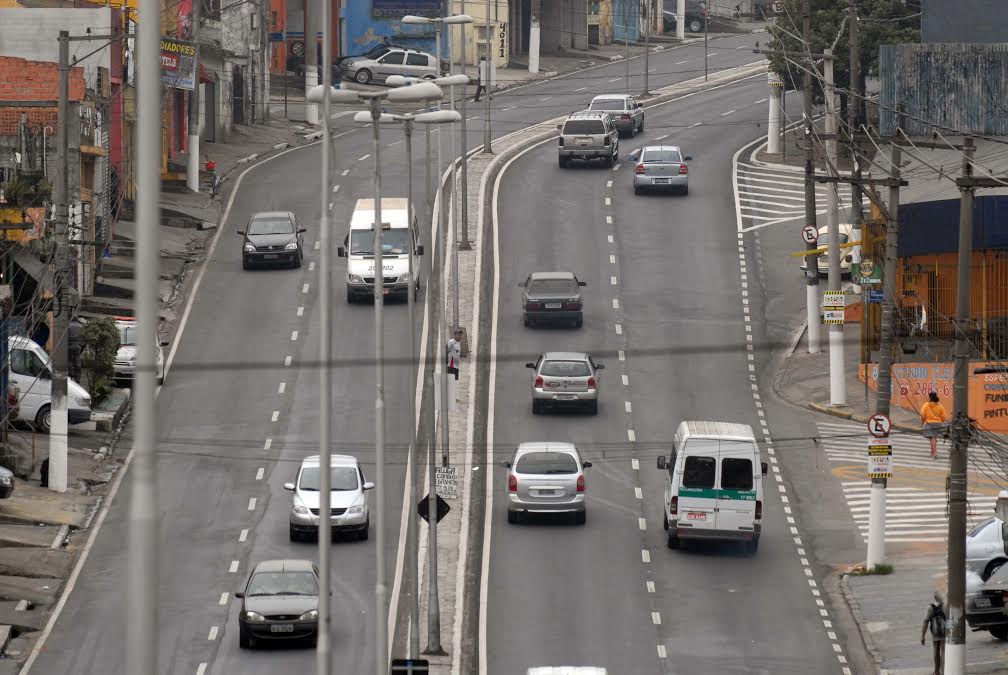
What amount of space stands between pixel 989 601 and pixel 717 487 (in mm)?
6250

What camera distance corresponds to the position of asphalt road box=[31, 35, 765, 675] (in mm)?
30281

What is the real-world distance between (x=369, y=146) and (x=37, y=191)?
28274 mm

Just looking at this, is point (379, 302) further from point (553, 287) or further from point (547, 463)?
point (553, 287)

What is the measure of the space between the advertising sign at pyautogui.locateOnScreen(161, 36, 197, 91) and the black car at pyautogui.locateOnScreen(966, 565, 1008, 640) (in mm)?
41489

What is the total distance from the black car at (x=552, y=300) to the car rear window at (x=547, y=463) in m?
12.9

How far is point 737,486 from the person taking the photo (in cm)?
3419

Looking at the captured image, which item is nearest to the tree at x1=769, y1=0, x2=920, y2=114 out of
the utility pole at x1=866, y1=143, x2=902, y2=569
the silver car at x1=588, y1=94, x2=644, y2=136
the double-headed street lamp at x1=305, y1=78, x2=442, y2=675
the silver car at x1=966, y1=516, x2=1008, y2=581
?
the silver car at x1=588, y1=94, x2=644, y2=136

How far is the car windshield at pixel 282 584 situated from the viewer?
2970 cm

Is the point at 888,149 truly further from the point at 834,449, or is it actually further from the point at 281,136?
the point at 281,136

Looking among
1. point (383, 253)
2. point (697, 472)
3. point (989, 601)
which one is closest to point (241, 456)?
point (697, 472)

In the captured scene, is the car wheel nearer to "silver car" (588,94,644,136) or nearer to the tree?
the tree

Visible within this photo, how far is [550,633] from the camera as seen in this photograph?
30750mm

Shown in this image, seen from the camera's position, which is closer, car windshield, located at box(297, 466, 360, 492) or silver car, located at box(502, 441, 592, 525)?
car windshield, located at box(297, 466, 360, 492)

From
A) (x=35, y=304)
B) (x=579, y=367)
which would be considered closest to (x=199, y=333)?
(x=35, y=304)
